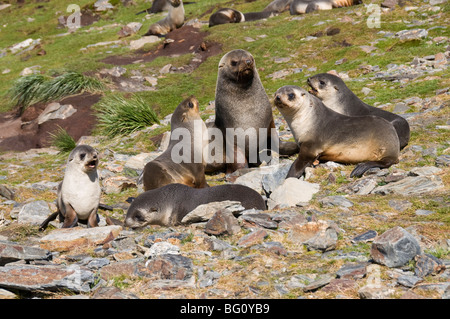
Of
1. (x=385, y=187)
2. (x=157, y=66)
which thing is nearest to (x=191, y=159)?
(x=385, y=187)

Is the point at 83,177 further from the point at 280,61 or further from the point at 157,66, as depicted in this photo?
the point at 157,66

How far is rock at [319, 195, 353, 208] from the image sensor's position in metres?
5.55

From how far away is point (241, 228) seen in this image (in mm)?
4961

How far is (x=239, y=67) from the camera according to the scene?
8.27m

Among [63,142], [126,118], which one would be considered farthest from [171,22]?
[63,142]

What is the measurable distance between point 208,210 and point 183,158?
2587 mm

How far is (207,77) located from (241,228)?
35.2 feet

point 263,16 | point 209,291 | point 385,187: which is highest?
point 209,291

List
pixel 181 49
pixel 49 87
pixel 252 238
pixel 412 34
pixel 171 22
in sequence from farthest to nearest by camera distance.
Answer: pixel 171 22, pixel 181 49, pixel 49 87, pixel 412 34, pixel 252 238

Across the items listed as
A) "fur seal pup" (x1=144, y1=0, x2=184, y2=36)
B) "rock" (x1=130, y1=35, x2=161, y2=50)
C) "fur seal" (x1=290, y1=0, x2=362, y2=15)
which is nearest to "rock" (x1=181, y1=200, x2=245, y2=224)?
"fur seal" (x1=290, y1=0, x2=362, y2=15)

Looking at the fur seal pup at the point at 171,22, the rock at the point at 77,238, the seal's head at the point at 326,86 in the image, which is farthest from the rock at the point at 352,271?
the fur seal pup at the point at 171,22

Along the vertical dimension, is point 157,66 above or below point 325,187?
below
